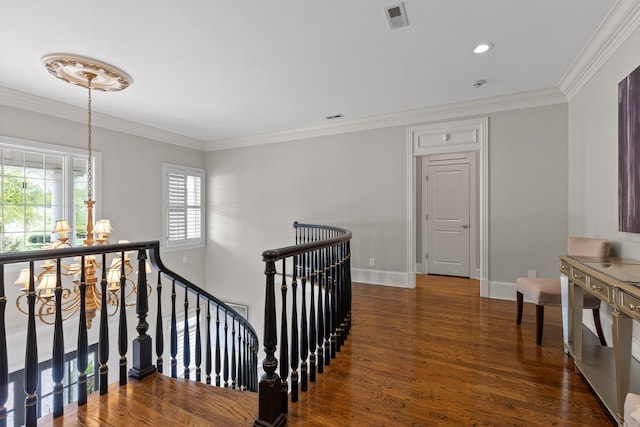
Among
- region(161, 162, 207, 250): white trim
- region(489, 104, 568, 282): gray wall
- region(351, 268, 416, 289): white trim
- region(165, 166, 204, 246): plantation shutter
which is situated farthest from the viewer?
region(165, 166, 204, 246): plantation shutter

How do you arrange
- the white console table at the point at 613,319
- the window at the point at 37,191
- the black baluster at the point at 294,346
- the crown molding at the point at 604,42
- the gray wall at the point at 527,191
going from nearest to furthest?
the white console table at the point at 613,319, the black baluster at the point at 294,346, the crown molding at the point at 604,42, the gray wall at the point at 527,191, the window at the point at 37,191

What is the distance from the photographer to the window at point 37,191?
392 centimetres

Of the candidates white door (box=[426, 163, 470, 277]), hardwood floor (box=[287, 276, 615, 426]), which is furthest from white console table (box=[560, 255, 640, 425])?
white door (box=[426, 163, 470, 277])

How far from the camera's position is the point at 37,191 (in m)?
4.23

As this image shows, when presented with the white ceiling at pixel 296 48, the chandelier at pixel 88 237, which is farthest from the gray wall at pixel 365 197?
the chandelier at pixel 88 237

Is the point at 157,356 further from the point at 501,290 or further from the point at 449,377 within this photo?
the point at 501,290

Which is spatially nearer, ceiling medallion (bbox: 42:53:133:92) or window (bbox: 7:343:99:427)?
ceiling medallion (bbox: 42:53:133:92)

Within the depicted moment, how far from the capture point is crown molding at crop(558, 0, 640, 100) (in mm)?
2229

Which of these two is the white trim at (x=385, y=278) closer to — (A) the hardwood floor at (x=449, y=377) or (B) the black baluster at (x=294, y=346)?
(A) the hardwood floor at (x=449, y=377)

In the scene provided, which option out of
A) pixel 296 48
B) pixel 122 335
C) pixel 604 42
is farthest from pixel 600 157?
pixel 122 335

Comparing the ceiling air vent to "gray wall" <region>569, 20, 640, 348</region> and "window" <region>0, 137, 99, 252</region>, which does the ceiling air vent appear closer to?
"gray wall" <region>569, 20, 640, 348</region>

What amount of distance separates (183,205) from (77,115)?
235cm

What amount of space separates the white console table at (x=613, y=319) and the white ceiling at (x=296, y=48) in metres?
1.98

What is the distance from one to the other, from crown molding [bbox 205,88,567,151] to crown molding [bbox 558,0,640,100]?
0.34m
